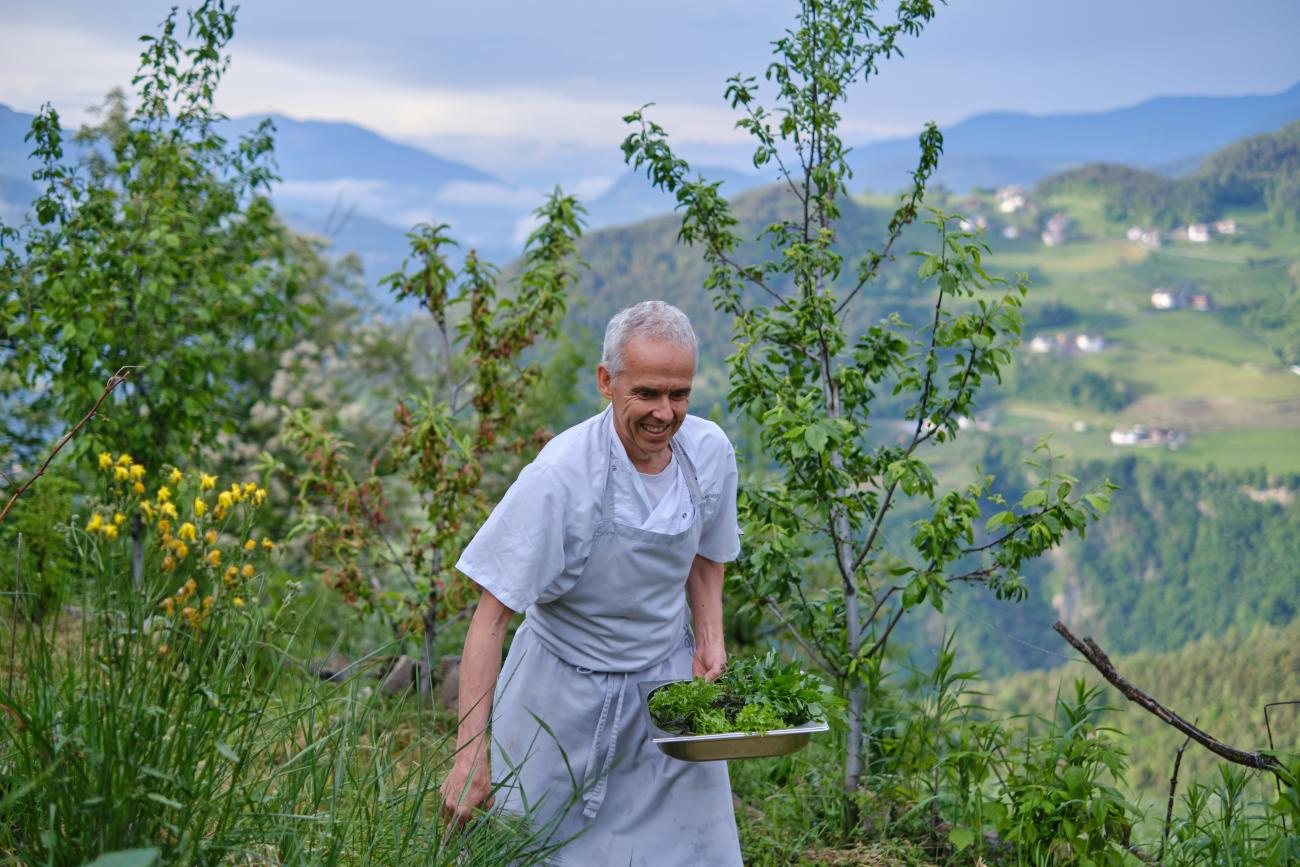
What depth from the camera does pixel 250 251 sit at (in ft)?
21.6

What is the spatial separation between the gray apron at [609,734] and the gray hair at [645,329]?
268mm

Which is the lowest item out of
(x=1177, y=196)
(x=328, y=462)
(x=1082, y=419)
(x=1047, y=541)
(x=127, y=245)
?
(x=1082, y=419)

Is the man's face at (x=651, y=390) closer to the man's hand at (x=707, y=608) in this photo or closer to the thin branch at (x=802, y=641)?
the man's hand at (x=707, y=608)

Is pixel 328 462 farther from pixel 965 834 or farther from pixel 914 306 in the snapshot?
pixel 914 306

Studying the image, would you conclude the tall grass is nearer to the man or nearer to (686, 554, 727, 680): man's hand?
the man

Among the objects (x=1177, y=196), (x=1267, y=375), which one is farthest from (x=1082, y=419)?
(x=1177, y=196)

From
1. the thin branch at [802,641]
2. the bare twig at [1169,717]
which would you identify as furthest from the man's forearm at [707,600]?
the thin branch at [802,641]

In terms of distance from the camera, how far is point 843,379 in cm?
381

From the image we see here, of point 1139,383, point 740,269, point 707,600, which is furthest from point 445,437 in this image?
point 1139,383

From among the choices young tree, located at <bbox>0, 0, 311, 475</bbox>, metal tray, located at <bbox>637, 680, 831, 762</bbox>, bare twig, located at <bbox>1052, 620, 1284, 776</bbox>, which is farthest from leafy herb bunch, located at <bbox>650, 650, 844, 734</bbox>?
young tree, located at <bbox>0, 0, 311, 475</bbox>

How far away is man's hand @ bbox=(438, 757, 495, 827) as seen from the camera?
7.68 ft

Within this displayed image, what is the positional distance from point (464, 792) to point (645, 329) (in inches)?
42.6

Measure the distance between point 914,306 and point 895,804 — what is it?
302ft

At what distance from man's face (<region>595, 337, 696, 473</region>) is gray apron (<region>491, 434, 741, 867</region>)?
13cm
